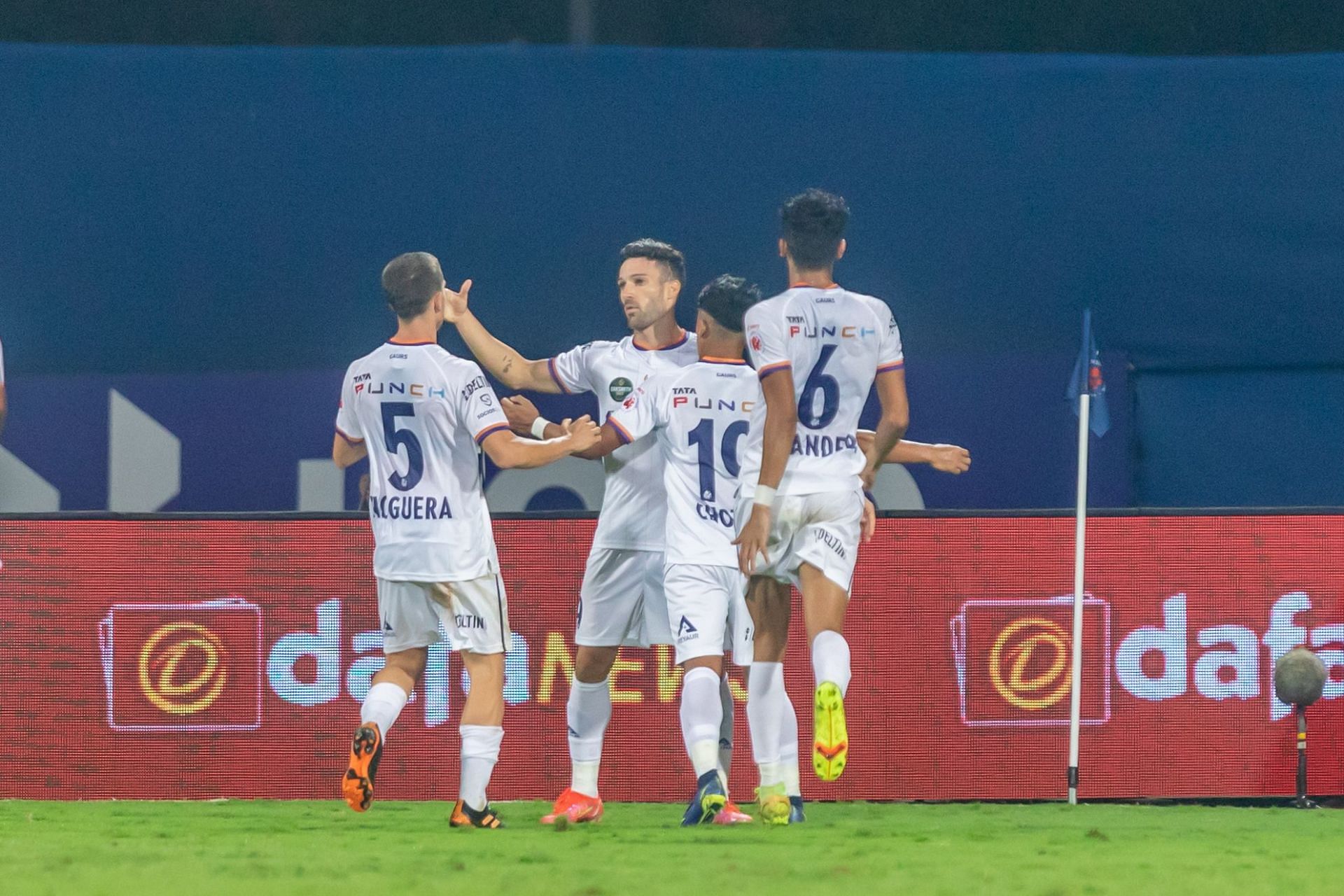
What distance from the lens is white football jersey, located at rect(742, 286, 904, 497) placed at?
5.82 m

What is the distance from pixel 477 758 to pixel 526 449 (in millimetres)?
1012

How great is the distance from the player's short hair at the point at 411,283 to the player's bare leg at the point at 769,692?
1422 mm

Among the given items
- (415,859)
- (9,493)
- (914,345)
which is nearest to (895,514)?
(914,345)

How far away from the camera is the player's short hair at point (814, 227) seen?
5859mm

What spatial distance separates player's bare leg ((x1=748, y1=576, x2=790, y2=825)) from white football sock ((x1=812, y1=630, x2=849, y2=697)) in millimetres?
255

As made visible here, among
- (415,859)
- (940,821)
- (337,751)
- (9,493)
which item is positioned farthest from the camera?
(9,493)

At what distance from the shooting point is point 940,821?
636 centimetres

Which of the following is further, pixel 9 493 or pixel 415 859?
pixel 9 493

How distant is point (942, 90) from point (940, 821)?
4715 mm

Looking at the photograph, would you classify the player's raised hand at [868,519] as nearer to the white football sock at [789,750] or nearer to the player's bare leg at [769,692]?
the player's bare leg at [769,692]

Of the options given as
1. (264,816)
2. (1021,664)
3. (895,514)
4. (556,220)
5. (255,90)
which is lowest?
(264,816)

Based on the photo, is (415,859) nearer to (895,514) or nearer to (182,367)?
(895,514)

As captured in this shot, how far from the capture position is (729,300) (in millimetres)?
6090

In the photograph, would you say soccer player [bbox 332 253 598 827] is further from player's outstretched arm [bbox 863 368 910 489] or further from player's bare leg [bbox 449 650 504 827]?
player's outstretched arm [bbox 863 368 910 489]
